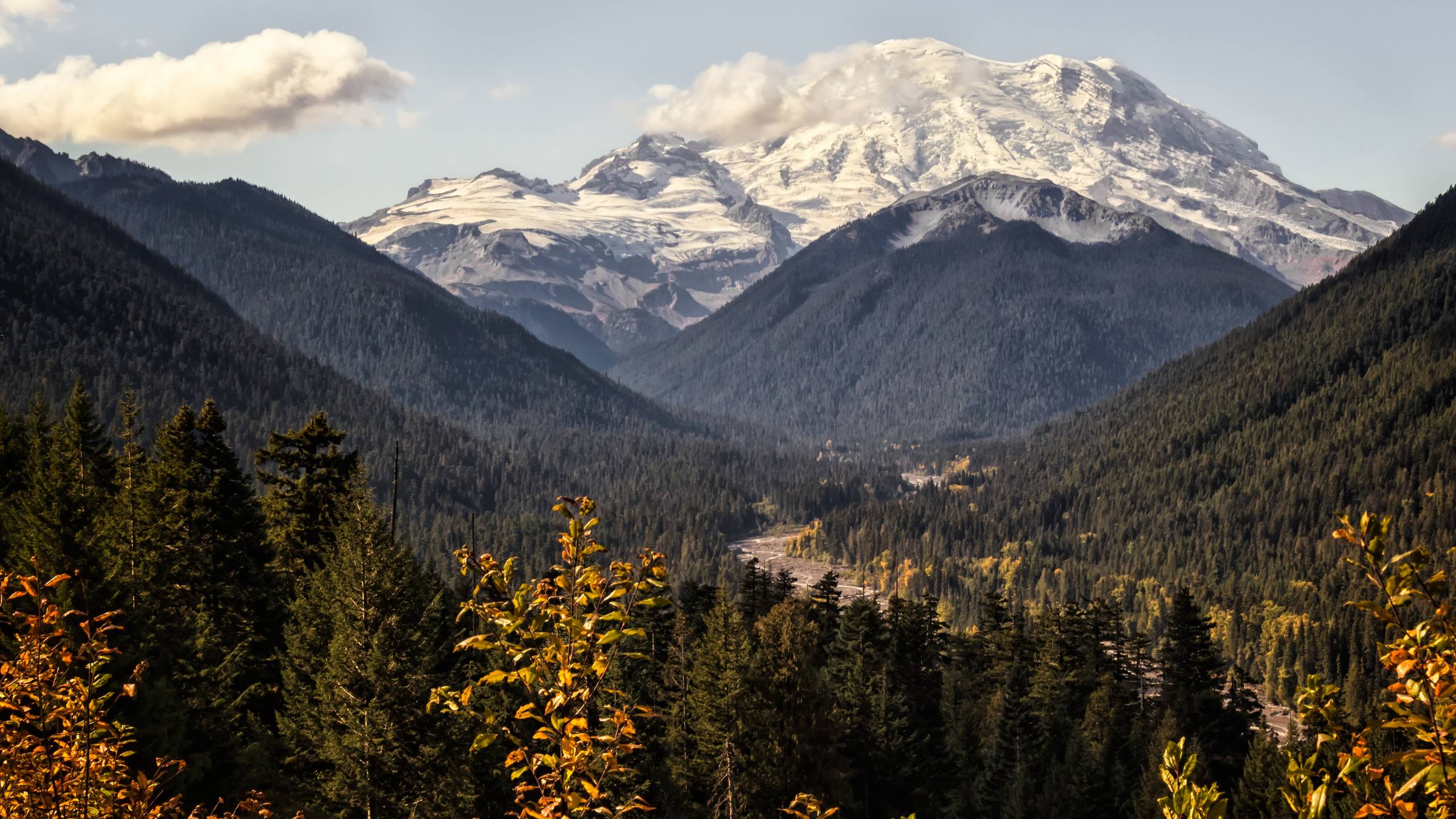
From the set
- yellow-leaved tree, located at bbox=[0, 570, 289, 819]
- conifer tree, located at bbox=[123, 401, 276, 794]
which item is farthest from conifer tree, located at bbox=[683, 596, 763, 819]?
yellow-leaved tree, located at bbox=[0, 570, 289, 819]

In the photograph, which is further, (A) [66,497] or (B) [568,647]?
(A) [66,497]

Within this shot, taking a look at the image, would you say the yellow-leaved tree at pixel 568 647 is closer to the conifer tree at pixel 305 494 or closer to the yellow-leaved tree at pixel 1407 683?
the yellow-leaved tree at pixel 1407 683

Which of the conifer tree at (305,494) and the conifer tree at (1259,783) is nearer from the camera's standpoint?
the conifer tree at (305,494)

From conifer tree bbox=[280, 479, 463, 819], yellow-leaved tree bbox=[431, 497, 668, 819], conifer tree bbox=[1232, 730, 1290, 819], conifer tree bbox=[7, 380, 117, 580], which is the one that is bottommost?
conifer tree bbox=[1232, 730, 1290, 819]

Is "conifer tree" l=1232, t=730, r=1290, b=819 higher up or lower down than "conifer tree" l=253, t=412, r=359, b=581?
lower down

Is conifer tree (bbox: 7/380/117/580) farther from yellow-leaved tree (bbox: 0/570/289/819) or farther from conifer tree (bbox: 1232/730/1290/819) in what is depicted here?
conifer tree (bbox: 1232/730/1290/819)

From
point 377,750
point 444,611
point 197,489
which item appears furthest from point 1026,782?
point 197,489

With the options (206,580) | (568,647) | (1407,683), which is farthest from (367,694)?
(1407,683)

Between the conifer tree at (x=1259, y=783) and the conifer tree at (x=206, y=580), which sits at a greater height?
the conifer tree at (x=206, y=580)

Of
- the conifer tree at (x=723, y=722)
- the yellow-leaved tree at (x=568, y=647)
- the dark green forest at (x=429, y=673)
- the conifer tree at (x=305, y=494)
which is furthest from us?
the conifer tree at (x=305, y=494)

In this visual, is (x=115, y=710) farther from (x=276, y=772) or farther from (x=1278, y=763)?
(x=1278, y=763)

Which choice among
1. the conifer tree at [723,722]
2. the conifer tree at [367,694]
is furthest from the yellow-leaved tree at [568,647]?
the conifer tree at [723,722]

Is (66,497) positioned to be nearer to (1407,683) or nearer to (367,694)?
(367,694)

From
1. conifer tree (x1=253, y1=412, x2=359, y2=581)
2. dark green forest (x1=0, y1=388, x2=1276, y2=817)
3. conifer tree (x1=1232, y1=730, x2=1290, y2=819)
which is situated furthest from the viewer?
conifer tree (x1=1232, y1=730, x2=1290, y2=819)
